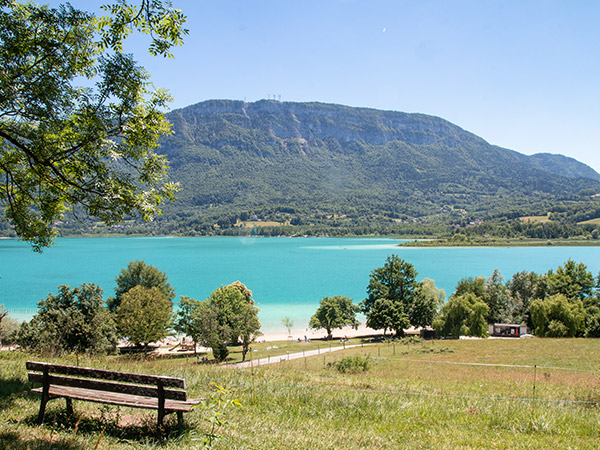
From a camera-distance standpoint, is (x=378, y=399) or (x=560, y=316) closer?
(x=378, y=399)

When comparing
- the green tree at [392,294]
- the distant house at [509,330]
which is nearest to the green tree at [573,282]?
the distant house at [509,330]

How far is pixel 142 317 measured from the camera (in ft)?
99.7

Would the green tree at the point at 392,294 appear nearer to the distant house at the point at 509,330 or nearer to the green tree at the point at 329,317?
the green tree at the point at 329,317

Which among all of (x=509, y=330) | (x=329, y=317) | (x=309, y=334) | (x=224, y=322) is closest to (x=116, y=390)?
(x=224, y=322)

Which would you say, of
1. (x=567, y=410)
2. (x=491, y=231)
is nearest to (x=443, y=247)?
(x=491, y=231)

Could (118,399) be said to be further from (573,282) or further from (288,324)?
(573,282)

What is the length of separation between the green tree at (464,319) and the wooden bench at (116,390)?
39801 mm

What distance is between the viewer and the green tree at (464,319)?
129ft

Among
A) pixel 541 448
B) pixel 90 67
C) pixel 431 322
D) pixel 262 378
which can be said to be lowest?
pixel 431 322

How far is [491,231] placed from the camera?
634 feet

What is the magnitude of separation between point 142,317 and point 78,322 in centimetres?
697

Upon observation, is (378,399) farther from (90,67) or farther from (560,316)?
(560,316)

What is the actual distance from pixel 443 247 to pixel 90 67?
17634 cm

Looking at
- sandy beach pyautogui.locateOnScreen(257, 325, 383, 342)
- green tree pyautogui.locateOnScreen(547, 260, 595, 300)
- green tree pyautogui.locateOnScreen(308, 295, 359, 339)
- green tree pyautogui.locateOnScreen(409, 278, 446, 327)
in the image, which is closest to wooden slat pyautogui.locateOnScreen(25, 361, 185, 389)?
sandy beach pyautogui.locateOnScreen(257, 325, 383, 342)
